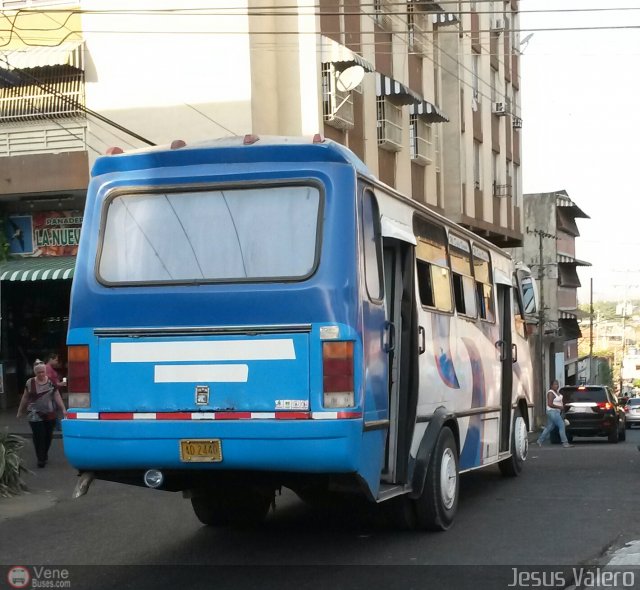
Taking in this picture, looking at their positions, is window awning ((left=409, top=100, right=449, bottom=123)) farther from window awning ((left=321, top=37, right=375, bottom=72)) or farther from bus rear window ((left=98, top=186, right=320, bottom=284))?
bus rear window ((left=98, top=186, right=320, bottom=284))

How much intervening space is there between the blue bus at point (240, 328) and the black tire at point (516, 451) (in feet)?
16.4

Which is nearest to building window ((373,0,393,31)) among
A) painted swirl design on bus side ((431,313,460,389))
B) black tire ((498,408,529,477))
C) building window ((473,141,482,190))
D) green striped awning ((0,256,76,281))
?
building window ((473,141,482,190))

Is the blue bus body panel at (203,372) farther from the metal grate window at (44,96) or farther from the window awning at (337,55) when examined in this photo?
the window awning at (337,55)

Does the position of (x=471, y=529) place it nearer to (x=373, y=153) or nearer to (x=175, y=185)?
(x=175, y=185)

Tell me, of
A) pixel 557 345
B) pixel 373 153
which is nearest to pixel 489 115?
pixel 373 153

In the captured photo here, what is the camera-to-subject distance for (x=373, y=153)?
26047mm

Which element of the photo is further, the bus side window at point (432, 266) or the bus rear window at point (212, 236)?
the bus side window at point (432, 266)

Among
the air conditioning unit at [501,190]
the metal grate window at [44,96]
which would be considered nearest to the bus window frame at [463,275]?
the metal grate window at [44,96]

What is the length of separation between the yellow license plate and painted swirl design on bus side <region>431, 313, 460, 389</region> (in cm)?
277

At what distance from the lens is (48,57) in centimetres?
2200

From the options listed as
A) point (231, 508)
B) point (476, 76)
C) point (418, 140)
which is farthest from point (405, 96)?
point (231, 508)

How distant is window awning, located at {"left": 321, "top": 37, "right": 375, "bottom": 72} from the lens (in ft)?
74.7

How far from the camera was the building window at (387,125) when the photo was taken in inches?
1048

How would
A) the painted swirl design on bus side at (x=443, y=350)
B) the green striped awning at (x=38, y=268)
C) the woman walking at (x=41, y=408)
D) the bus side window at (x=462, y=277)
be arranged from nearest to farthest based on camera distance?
the painted swirl design on bus side at (x=443, y=350), the bus side window at (x=462, y=277), the woman walking at (x=41, y=408), the green striped awning at (x=38, y=268)
